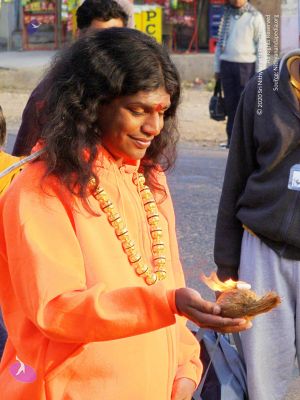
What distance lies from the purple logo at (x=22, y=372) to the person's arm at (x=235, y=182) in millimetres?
1270

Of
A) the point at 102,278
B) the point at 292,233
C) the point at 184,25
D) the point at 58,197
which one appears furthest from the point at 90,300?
the point at 184,25

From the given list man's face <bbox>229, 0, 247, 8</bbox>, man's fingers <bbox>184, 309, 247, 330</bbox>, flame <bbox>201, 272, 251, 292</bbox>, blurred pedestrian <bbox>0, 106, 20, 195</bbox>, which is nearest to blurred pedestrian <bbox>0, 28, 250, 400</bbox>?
man's fingers <bbox>184, 309, 247, 330</bbox>

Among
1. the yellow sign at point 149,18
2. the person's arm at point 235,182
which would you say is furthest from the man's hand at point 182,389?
the yellow sign at point 149,18

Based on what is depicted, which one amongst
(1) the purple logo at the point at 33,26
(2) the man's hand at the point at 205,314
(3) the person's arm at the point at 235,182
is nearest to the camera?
(2) the man's hand at the point at 205,314

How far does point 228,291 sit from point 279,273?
1.14 m

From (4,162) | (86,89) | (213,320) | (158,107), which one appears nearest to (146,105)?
(158,107)

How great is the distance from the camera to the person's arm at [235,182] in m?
3.41

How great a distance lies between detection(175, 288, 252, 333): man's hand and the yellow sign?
15.9m

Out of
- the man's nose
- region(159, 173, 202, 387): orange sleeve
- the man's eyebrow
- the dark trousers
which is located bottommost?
the dark trousers

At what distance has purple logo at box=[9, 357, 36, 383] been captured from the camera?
237cm

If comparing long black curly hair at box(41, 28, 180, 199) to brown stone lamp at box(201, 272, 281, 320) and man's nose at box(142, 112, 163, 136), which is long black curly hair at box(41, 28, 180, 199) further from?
brown stone lamp at box(201, 272, 281, 320)

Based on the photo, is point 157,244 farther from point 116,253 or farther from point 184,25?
point 184,25

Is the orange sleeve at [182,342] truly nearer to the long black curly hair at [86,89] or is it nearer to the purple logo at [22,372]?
the long black curly hair at [86,89]

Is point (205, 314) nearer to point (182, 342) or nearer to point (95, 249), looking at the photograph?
point (95, 249)
